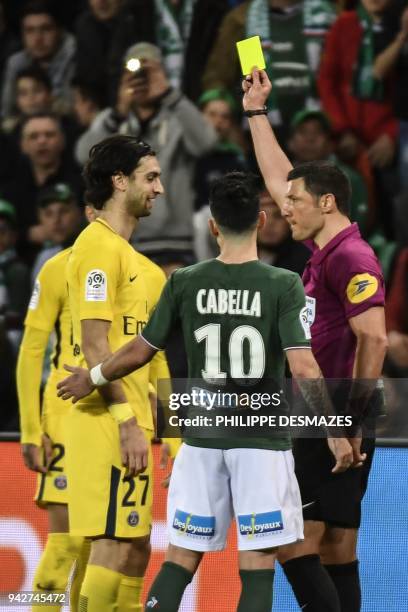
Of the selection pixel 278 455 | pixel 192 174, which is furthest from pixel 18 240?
pixel 278 455

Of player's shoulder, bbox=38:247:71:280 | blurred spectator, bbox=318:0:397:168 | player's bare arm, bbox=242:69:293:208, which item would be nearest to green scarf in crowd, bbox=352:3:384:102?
blurred spectator, bbox=318:0:397:168

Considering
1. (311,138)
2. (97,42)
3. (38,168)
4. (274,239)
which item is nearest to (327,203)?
(274,239)

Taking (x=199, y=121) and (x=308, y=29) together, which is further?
(x=308, y=29)

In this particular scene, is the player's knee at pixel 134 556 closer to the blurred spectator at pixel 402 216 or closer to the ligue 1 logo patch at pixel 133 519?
the ligue 1 logo patch at pixel 133 519

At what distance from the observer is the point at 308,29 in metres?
8.48

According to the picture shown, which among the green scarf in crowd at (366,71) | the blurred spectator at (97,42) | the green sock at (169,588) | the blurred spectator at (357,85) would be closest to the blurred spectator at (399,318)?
the blurred spectator at (357,85)

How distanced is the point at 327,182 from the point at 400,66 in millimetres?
3538

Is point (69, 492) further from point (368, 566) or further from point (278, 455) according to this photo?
point (368, 566)

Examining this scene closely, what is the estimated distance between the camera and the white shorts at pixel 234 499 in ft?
14.2

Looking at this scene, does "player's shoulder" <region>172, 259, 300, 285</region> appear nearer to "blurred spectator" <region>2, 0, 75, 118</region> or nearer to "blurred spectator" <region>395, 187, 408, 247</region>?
"blurred spectator" <region>395, 187, 408, 247</region>

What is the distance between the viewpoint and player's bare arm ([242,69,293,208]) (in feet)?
18.1

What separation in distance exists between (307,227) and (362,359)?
2.02 feet

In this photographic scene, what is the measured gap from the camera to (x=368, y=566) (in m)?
5.49

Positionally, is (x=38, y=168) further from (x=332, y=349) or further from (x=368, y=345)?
(x=368, y=345)
